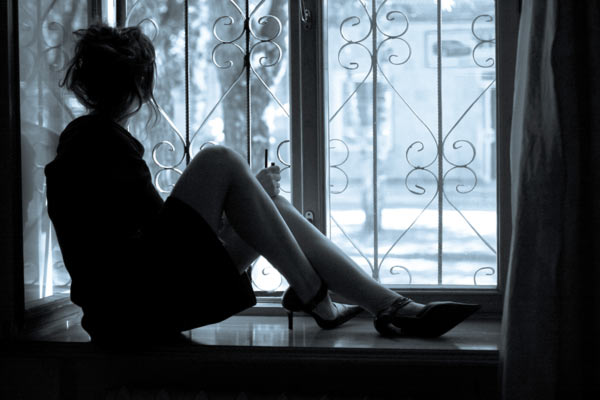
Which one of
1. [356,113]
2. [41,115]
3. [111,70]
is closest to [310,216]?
[356,113]

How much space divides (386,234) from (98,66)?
3.22ft

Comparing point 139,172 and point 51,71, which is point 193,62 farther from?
point 139,172

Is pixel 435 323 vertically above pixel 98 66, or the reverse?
pixel 98 66

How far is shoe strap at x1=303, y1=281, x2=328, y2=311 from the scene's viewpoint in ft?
5.14

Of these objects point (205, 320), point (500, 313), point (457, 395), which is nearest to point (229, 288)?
point (205, 320)

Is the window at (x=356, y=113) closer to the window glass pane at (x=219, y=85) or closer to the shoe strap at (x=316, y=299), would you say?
the window glass pane at (x=219, y=85)

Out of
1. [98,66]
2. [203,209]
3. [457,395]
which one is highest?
[98,66]

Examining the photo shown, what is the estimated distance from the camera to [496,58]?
5.96ft

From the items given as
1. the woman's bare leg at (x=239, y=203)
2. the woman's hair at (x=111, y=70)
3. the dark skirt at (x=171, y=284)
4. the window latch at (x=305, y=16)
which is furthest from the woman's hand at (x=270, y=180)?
the window latch at (x=305, y=16)

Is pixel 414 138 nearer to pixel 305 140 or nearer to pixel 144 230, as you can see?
pixel 305 140

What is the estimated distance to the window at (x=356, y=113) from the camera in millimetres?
1845

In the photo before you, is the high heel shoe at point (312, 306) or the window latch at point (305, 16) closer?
the high heel shoe at point (312, 306)

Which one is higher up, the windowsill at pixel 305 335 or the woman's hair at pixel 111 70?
→ the woman's hair at pixel 111 70

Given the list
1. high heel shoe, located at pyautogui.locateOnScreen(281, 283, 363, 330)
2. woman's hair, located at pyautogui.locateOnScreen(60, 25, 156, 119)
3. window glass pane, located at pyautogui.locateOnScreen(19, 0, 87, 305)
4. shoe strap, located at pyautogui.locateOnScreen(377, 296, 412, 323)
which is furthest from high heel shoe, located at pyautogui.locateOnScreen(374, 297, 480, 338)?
window glass pane, located at pyautogui.locateOnScreen(19, 0, 87, 305)
